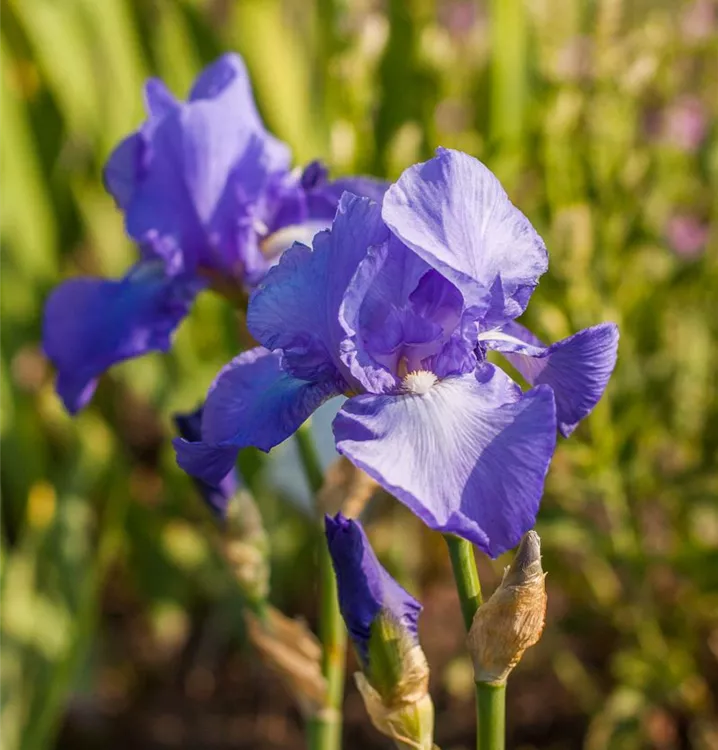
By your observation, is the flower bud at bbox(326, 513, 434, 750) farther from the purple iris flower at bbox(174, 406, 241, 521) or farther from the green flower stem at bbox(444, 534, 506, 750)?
the purple iris flower at bbox(174, 406, 241, 521)

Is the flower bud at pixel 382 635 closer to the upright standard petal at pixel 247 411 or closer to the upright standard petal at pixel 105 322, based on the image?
the upright standard petal at pixel 247 411

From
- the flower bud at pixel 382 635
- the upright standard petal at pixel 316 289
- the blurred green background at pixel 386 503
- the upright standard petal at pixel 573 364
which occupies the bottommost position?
the blurred green background at pixel 386 503

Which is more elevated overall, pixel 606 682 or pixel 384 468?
pixel 384 468

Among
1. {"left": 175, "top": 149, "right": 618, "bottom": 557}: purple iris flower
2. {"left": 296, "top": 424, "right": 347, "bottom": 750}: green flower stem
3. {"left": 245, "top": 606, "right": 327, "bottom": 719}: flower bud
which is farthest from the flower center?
{"left": 245, "top": 606, "right": 327, "bottom": 719}: flower bud

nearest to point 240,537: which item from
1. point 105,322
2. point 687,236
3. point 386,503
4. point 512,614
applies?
point 105,322

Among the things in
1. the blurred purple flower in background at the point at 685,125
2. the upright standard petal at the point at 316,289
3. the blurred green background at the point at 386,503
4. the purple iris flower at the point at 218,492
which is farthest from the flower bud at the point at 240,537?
the blurred purple flower in background at the point at 685,125

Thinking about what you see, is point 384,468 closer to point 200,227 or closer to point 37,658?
point 200,227

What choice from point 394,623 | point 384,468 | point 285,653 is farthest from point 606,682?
point 384,468
